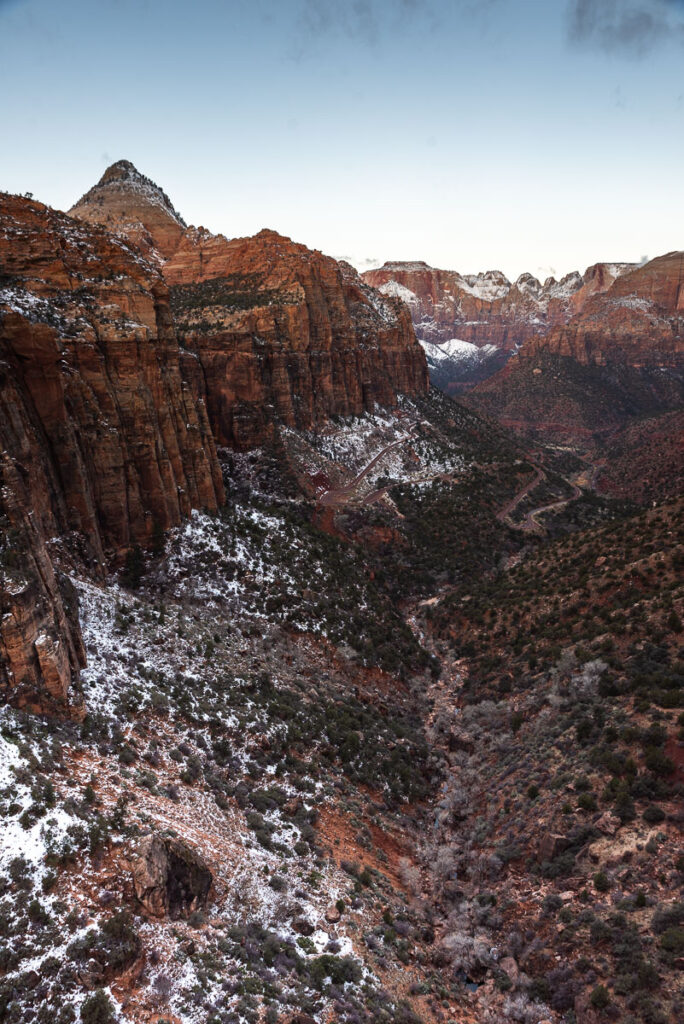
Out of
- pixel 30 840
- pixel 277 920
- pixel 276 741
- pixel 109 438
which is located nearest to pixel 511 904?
pixel 277 920

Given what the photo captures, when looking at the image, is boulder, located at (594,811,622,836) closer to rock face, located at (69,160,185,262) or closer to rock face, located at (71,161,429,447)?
rock face, located at (71,161,429,447)

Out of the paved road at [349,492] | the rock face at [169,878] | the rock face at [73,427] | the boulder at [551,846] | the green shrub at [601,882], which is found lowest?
the boulder at [551,846]

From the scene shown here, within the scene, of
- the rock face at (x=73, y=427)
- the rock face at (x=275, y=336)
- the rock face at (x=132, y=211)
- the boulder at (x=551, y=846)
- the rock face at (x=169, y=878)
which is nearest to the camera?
the rock face at (x=169, y=878)

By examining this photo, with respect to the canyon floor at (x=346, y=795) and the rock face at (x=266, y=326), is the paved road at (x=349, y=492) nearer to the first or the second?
the rock face at (x=266, y=326)

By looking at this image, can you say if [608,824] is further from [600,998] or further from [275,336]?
[275,336]

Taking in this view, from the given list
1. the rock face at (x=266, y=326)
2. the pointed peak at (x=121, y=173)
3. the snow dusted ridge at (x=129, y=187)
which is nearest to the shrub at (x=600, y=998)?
the rock face at (x=266, y=326)

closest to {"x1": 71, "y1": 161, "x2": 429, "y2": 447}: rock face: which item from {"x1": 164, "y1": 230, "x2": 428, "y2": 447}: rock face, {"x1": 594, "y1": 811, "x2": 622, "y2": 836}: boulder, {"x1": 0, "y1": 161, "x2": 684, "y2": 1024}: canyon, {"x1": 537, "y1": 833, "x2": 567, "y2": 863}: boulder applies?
{"x1": 164, "y1": 230, "x2": 428, "y2": 447}: rock face

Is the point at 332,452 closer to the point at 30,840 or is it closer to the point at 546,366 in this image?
the point at 30,840
